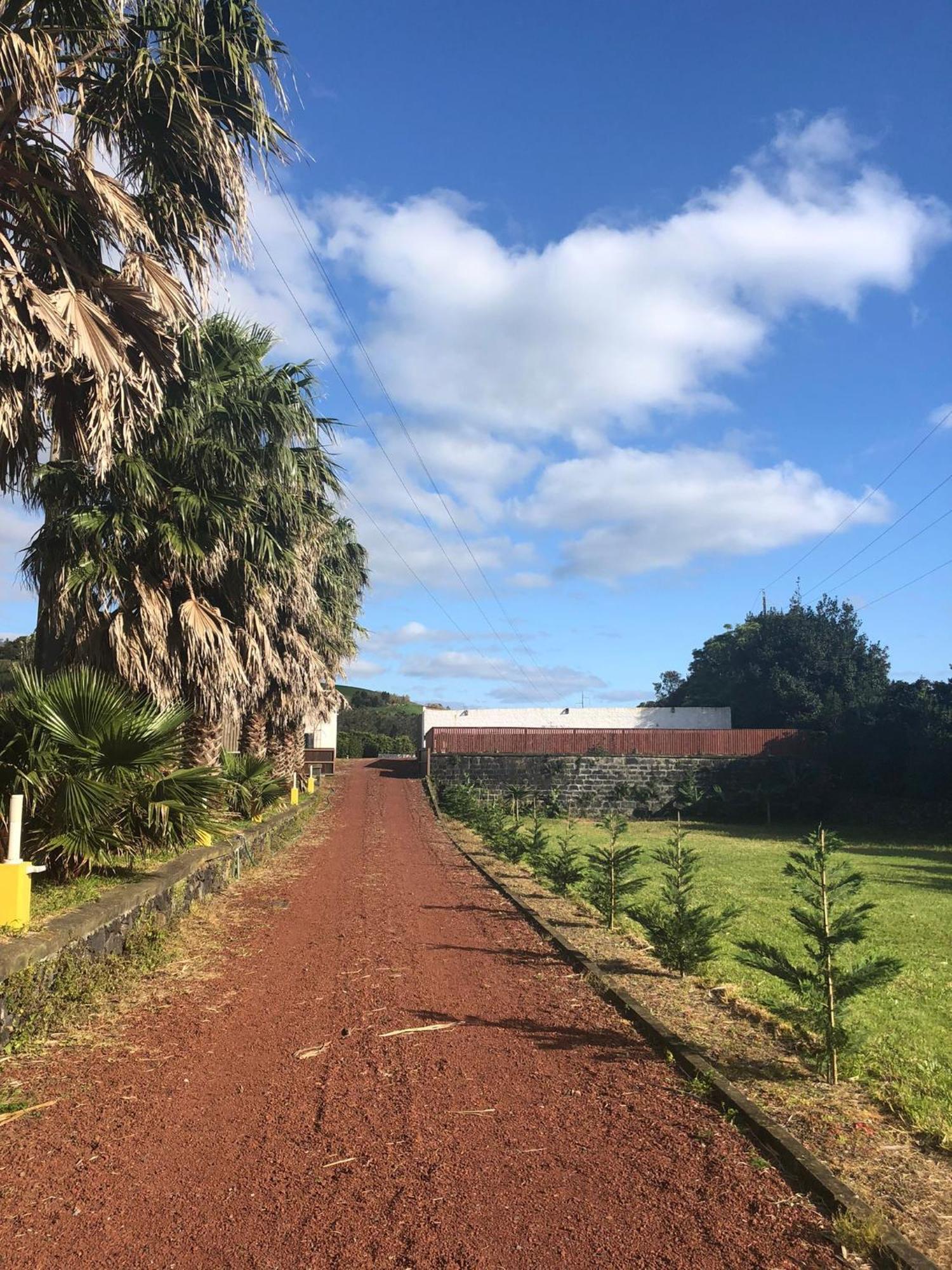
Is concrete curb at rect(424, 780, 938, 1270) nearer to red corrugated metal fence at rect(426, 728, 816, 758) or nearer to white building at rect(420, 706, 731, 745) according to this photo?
red corrugated metal fence at rect(426, 728, 816, 758)

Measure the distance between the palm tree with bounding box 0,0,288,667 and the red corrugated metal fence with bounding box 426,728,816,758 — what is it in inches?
1085

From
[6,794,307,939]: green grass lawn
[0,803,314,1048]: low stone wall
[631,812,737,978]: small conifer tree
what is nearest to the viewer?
[0,803,314,1048]: low stone wall

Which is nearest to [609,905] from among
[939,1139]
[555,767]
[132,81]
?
[939,1139]

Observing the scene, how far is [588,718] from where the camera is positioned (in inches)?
2061

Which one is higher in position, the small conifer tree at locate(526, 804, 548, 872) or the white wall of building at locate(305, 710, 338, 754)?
the white wall of building at locate(305, 710, 338, 754)

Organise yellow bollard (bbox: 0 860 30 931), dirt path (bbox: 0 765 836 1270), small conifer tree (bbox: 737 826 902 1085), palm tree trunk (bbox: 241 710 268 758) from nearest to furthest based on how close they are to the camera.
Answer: dirt path (bbox: 0 765 836 1270) → small conifer tree (bbox: 737 826 902 1085) → yellow bollard (bbox: 0 860 30 931) → palm tree trunk (bbox: 241 710 268 758)

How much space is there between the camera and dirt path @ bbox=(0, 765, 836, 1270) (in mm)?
3059

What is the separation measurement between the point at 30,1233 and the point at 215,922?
20.2ft

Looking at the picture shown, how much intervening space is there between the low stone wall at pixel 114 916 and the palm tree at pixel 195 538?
8.71 feet

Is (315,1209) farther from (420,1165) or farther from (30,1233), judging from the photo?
(30,1233)

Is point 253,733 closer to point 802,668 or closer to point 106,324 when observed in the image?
point 106,324

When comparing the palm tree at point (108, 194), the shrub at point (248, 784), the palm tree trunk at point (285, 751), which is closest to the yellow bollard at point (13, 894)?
the palm tree at point (108, 194)

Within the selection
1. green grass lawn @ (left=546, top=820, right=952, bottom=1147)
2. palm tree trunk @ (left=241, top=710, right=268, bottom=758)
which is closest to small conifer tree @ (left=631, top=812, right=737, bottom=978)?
green grass lawn @ (left=546, top=820, right=952, bottom=1147)

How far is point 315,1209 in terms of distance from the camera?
3.28m
